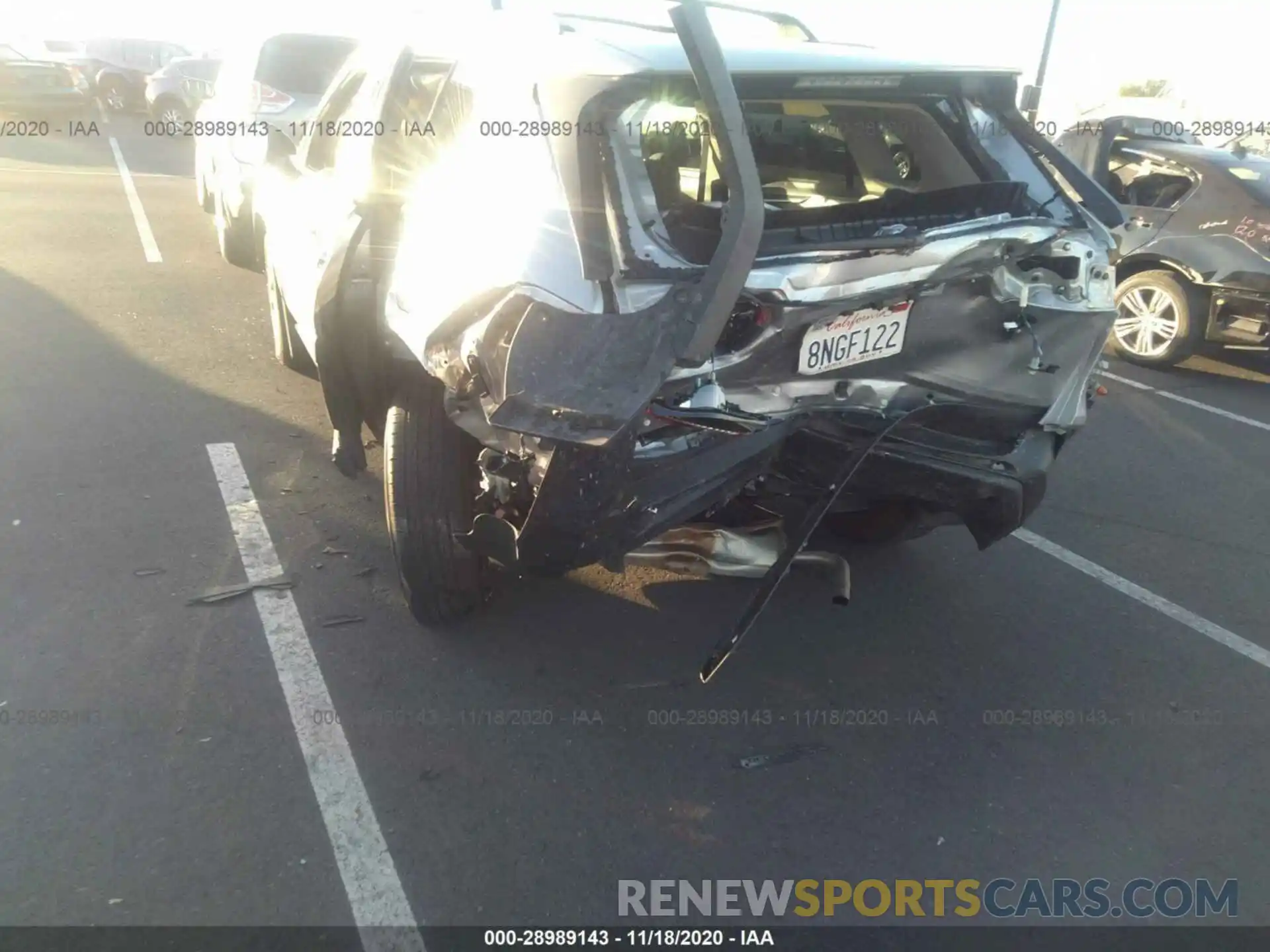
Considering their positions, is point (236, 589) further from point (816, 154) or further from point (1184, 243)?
point (1184, 243)

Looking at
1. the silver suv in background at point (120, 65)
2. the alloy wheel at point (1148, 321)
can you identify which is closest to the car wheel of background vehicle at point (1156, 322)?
the alloy wheel at point (1148, 321)

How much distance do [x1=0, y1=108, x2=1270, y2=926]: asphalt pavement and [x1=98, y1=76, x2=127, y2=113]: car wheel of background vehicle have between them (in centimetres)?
2213

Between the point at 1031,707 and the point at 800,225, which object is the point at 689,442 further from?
the point at 1031,707

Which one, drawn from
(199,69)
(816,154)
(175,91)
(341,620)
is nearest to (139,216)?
(341,620)

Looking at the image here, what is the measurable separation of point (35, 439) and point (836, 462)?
13.1 feet

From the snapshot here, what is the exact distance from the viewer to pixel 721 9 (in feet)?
13.6

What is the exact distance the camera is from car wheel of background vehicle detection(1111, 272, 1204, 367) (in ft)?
24.4

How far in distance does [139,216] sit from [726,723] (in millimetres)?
9792

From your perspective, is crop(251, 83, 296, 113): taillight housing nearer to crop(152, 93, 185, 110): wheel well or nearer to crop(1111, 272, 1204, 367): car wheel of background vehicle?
crop(1111, 272, 1204, 367): car wheel of background vehicle

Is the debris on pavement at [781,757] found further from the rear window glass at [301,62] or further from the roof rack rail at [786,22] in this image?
the rear window glass at [301,62]

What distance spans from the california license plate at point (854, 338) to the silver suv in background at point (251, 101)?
535 centimetres

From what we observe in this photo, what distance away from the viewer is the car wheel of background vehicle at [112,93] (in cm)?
2369

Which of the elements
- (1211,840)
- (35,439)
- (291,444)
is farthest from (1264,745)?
(35,439)

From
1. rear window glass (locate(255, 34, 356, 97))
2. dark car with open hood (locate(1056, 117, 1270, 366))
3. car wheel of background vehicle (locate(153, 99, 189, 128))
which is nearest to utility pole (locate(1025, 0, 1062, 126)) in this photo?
dark car with open hood (locate(1056, 117, 1270, 366))
